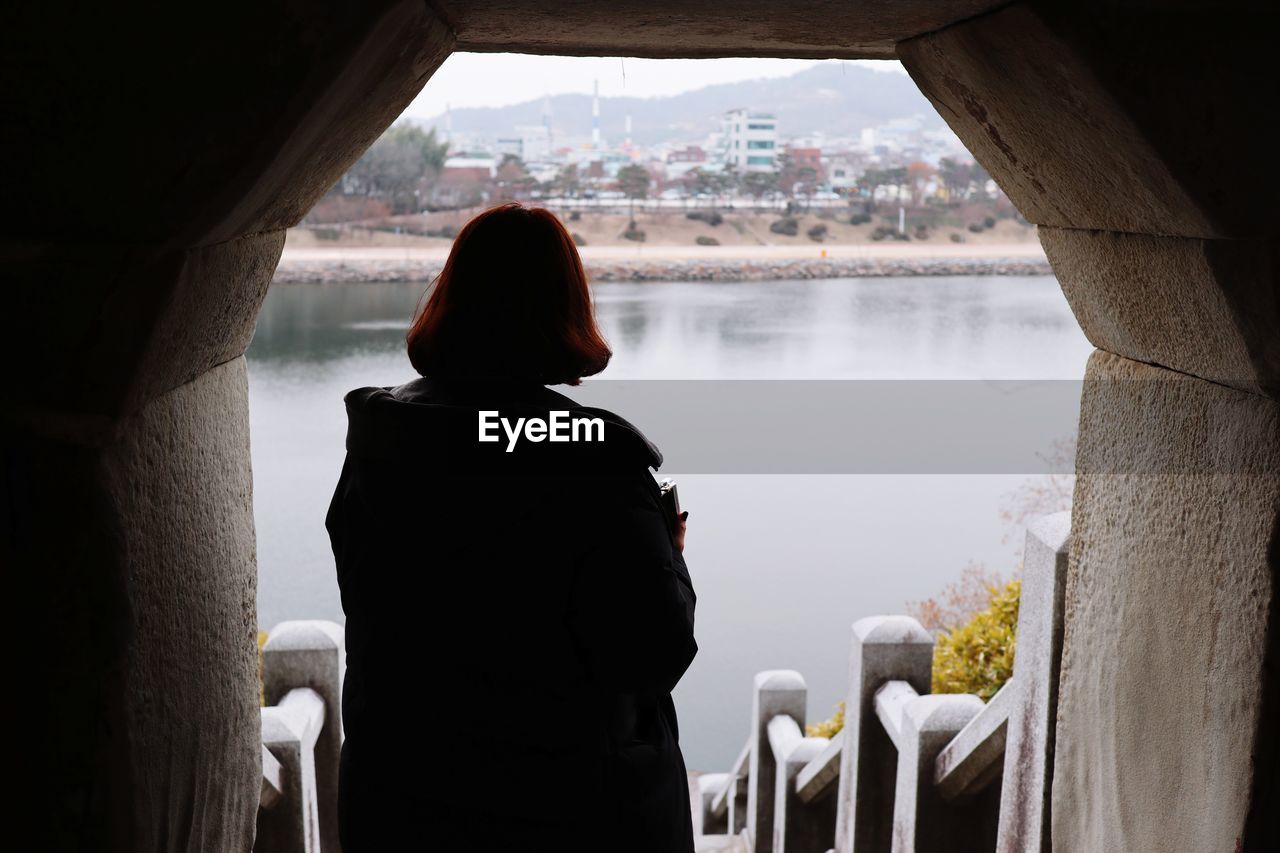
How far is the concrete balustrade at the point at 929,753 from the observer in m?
1.95

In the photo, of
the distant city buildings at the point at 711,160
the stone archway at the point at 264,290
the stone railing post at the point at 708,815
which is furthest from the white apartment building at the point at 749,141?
the stone archway at the point at 264,290

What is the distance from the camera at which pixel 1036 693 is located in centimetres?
196

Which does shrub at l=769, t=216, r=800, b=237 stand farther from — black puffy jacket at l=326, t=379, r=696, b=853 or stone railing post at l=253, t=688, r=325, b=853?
black puffy jacket at l=326, t=379, r=696, b=853

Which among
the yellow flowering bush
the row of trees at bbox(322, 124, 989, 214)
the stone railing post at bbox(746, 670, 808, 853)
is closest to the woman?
the yellow flowering bush

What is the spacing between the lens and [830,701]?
20.7 feet

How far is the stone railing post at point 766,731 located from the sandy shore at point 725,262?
83.8 inches

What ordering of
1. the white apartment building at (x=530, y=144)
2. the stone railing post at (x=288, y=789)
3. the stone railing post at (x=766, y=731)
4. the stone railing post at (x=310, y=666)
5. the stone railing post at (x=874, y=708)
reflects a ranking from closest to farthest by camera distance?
the stone railing post at (x=288, y=789) < the stone railing post at (x=310, y=666) < the stone railing post at (x=874, y=708) < the stone railing post at (x=766, y=731) < the white apartment building at (x=530, y=144)

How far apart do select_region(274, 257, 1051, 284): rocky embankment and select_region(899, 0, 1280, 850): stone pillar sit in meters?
3.79

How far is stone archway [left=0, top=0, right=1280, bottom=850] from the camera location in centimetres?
104

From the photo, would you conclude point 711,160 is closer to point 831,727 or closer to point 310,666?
point 831,727

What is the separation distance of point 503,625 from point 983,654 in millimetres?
2400

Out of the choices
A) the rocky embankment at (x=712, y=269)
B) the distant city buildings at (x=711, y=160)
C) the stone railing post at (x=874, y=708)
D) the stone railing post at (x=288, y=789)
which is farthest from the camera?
the distant city buildings at (x=711, y=160)

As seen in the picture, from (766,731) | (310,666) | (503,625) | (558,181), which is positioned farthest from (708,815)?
(503,625)

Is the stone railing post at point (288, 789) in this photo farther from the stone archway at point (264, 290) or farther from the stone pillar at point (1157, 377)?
the stone pillar at point (1157, 377)
